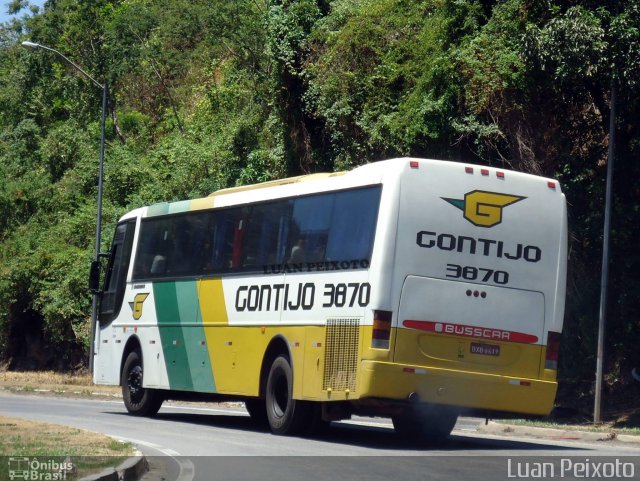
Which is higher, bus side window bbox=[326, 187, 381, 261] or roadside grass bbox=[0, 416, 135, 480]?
bus side window bbox=[326, 187, 381, 261]

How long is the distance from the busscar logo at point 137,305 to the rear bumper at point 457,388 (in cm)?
780

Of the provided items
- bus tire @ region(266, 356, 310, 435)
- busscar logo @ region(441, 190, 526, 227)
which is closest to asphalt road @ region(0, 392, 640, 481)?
bus tire @ region(266, 356, 310, 435)

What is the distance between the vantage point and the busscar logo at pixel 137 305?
2098 centimetres

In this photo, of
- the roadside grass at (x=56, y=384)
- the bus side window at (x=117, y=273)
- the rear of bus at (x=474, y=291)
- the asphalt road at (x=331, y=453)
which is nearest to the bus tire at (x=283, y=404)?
the asphalt road at (x=331, y=453)

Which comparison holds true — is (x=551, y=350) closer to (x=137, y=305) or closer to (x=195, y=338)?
(x=195, y=338)

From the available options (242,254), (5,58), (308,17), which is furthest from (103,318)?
(5,58)

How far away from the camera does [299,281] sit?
52.6ft

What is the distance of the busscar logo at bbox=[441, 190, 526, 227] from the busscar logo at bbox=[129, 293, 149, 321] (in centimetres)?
801

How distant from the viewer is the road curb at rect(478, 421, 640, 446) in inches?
672

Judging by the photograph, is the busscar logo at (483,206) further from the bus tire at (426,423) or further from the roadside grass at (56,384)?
the roadside grass at (56,384)

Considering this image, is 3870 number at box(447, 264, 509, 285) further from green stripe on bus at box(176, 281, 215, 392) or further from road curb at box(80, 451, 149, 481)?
green stripe on bus at box(176, 281, 215, 392)

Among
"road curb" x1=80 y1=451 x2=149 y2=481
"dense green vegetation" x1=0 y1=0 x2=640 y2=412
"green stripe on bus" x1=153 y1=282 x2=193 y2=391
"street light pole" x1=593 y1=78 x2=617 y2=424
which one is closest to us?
"road curb" x1=80 y1=451 x2=149 y2=481

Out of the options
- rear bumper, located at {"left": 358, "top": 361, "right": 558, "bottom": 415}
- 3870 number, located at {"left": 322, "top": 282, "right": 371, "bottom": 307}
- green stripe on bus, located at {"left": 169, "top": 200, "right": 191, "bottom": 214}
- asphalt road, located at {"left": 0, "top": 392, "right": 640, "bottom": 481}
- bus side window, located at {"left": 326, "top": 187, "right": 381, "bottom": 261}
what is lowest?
asphalt road, located at {"left": 0, "top": 392, "right": 640, "bottom": 481}

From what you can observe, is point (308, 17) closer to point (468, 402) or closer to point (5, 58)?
point (468, 402)
